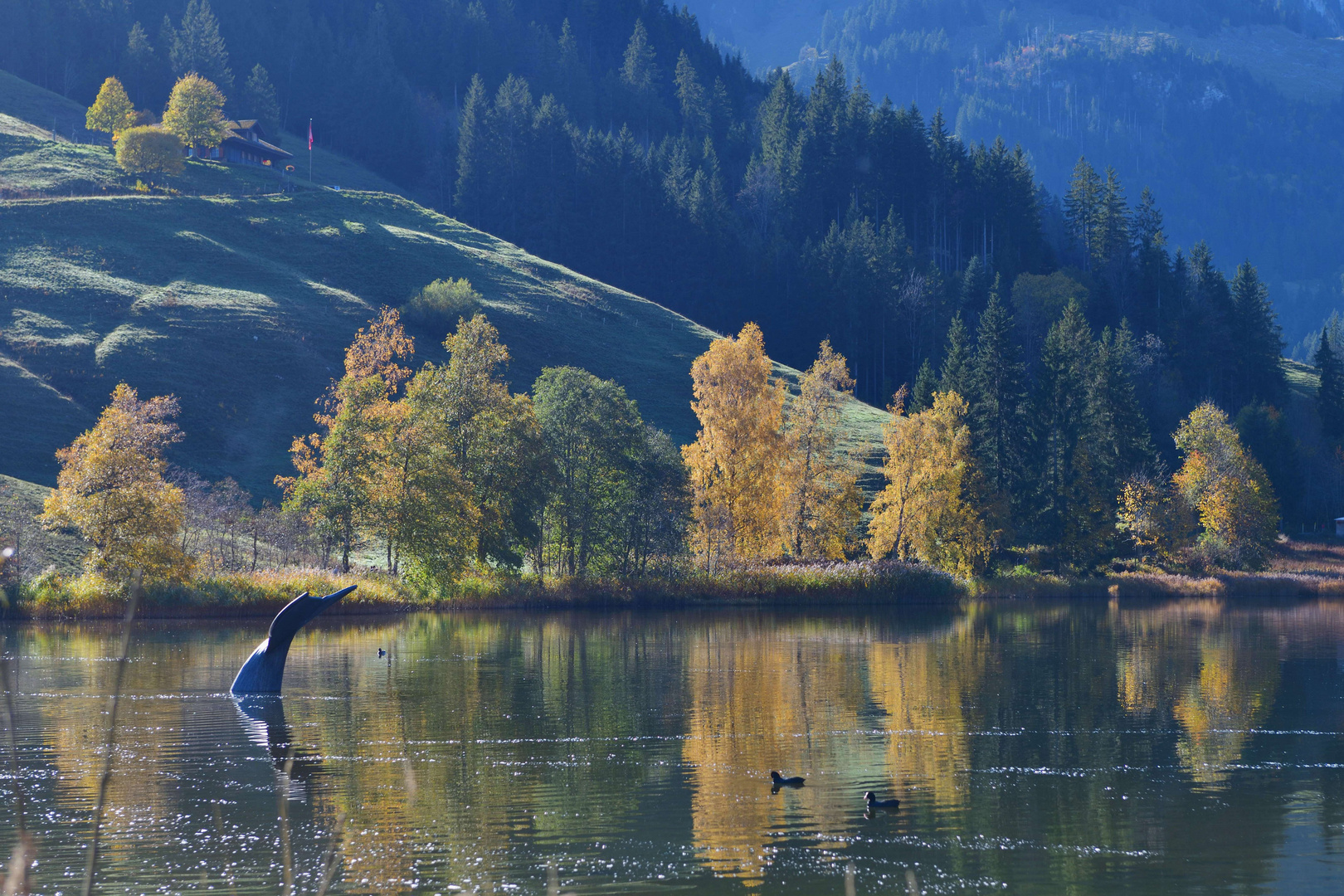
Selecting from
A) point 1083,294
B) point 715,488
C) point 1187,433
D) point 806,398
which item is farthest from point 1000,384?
point 1083,294

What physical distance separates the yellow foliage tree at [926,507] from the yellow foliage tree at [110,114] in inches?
4616

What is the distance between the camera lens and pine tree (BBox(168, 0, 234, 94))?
593 ft

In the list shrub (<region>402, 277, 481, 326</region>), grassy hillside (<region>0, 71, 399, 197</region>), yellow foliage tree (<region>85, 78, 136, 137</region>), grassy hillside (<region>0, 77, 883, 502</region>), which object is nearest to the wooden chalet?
grassy hillside (<region>0, 71, 399, 197</region>)

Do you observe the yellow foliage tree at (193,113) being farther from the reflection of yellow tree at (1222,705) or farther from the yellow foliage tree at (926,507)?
the reflection of yellow tree at (1222,705)

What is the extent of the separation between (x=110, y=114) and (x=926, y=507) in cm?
12505

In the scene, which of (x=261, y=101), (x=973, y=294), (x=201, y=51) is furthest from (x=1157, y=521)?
(x=201, y=51)

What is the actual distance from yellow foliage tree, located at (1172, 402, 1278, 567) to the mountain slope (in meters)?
27.5

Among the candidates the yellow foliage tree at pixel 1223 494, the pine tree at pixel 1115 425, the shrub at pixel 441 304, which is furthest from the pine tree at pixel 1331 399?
the shrub at pixel 441 304

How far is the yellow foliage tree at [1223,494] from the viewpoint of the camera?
91062 mm

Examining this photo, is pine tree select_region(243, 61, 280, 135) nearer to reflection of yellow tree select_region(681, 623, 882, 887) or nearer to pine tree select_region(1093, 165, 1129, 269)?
pine tree select_region(1093, 165, 1129, 269)

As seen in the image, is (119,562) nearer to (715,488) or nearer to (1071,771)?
(715,488)

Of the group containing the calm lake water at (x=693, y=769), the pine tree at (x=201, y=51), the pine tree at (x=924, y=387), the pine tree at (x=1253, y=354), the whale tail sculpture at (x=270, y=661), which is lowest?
the calm lake water at (x=693, y=769)

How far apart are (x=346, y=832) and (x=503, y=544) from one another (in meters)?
46.3

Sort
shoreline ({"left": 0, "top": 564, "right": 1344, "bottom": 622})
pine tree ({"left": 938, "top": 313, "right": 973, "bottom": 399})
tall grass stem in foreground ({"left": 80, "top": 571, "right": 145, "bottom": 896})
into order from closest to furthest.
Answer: tall grass stem in foreground ({"left": 80, "top": 571, "right": 145, "bottom": 896})
shoreline ({"left": 0, "top": 564, "right": 1344, "bottom": 622})
pine tree ({"left": 938, "top": 313, "right": 973, "bottom": 399})
